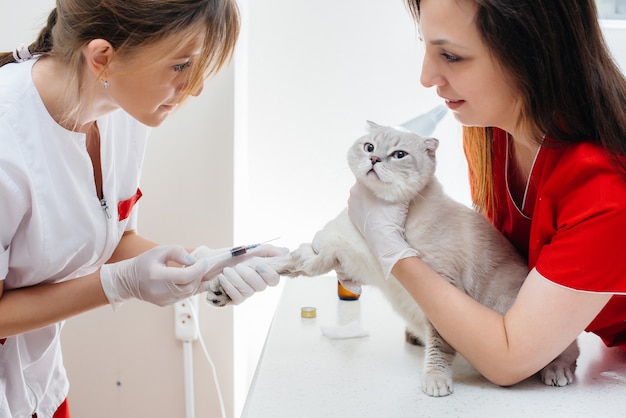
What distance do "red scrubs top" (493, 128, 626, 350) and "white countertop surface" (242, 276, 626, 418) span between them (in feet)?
0.59

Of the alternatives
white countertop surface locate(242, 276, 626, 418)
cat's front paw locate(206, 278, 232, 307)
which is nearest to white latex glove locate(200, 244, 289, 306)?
cat's front paw locate(206, 278, 232, 307)

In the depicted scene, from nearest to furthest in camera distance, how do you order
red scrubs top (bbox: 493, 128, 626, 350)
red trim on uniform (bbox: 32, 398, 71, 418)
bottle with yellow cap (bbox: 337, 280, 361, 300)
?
red scrubs top (bbox: 493, 128, 626, 350) < red trim on uniform (bbox: 32, 398, 71, 418) < bottle with yellow cap (bbox: 337, 280, 361, 300)

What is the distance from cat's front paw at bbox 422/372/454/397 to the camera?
1004 mm

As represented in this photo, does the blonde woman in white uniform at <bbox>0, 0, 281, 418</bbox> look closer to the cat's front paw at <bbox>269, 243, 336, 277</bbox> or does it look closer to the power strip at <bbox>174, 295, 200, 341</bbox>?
the cat's front paw at <bbox>269, 243, 336, 277</bbox>

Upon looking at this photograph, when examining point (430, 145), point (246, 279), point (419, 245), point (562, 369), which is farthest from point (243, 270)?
point (562, 369)

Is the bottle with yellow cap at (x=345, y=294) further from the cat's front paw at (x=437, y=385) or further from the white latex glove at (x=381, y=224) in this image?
the cat's front paw at (x=437, y=385)

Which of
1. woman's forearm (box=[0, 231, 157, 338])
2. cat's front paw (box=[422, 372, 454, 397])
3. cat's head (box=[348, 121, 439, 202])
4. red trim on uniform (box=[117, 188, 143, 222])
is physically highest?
cat's head (box=[348, 121, 439, 202])

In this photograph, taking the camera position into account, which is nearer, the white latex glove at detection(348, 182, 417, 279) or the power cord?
the white latex glove at detection(348, 182, 417, 279)

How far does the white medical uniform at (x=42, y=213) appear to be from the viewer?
1093 millimetres

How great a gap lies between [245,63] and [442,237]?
1.09m

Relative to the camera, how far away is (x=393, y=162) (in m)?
1.18

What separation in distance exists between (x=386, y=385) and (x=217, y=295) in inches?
14.7

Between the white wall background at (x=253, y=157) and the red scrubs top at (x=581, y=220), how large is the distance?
0.97m

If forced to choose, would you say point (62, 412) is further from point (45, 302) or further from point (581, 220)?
point (581, 220)
